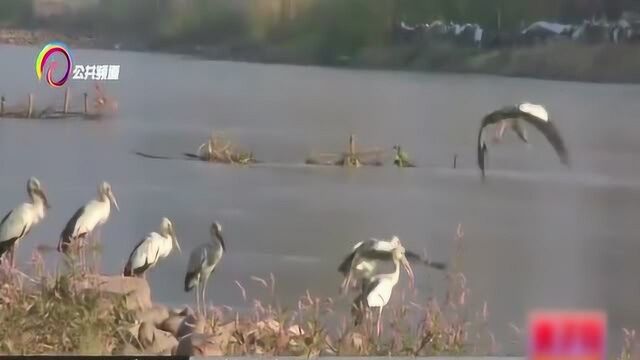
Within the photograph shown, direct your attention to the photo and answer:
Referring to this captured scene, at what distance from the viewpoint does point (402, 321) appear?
3.34 m

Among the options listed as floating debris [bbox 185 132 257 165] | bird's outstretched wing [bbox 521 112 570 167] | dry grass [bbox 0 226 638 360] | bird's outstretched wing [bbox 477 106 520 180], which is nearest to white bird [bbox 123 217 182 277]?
dry grass [bbox 0 226 638 360]

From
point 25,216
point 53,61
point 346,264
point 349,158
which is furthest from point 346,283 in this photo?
point 53,61

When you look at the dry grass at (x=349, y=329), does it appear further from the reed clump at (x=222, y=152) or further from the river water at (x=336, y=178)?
the reed clump at (x=222, y=152)

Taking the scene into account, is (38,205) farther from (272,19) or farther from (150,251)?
(272,19)

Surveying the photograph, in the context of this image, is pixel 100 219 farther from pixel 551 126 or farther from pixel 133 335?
pixel 551 126

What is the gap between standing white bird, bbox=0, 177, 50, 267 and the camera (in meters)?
3.19

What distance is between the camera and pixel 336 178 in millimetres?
3262

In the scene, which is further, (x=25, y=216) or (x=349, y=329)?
(x=349, y=329)

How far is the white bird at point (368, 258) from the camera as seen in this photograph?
329 cm

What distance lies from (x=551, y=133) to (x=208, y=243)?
1223 millimetres

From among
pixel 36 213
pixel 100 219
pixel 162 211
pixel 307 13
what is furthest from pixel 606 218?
pixel 36 213

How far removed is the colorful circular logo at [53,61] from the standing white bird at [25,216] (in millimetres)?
328

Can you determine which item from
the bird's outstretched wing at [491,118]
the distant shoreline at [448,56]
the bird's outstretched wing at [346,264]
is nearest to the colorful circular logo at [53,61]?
the distant shoreline at [448,56]

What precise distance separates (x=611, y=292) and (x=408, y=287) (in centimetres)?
71
